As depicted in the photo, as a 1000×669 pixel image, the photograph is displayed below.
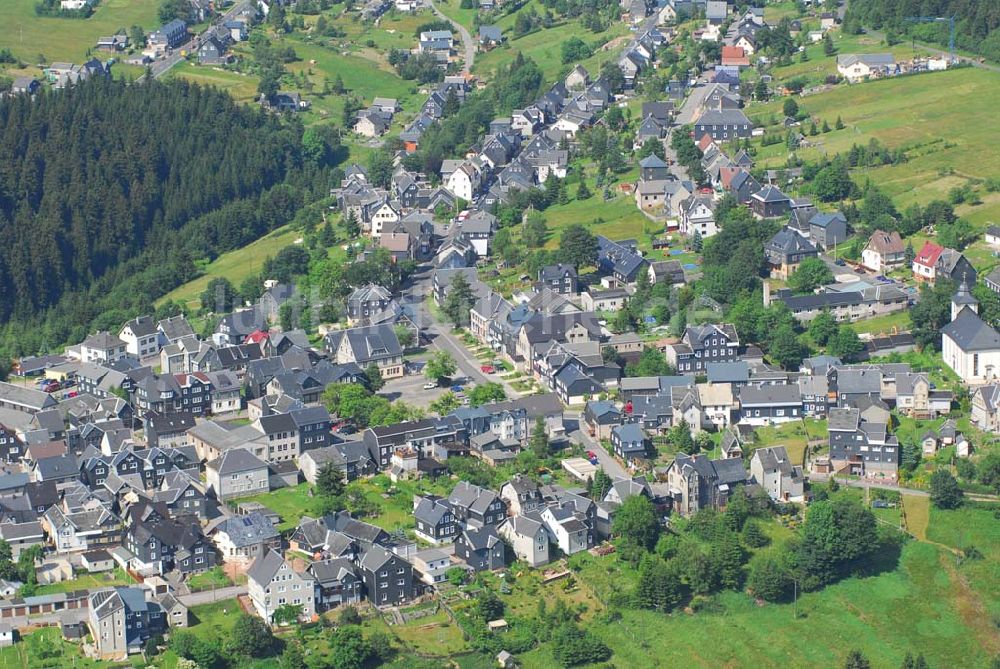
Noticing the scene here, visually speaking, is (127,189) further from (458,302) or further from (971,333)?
(971,333)

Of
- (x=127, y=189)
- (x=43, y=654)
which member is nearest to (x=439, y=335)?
(x=43, y=654)

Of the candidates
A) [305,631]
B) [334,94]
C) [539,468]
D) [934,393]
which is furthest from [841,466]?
[334,94]

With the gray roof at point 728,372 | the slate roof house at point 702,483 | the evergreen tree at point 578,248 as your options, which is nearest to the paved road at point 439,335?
the evergreen tree at point 578,248

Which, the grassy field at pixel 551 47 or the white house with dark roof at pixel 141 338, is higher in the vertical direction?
the grassy field at pixel 551 47

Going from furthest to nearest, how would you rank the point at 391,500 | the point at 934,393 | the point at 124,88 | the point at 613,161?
1. the point at 124,88
2. the point at 613,161
3. the point at 934,393
4. the point at 391,500

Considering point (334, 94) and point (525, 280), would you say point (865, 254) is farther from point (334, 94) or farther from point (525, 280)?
point (334, 94)

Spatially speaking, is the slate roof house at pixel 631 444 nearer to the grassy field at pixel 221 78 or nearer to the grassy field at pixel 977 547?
the grassy field at pixel 977 547
